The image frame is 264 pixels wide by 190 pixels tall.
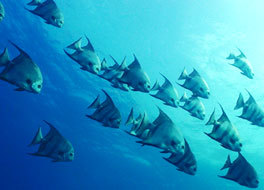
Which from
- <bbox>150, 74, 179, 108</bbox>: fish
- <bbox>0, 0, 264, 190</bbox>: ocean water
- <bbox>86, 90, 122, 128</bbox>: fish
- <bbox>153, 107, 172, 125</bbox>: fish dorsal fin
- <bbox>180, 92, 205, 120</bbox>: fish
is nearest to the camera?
<bbox>153, 107, 172, 125</bbox>: fish dorsal fin

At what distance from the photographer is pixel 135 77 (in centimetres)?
514

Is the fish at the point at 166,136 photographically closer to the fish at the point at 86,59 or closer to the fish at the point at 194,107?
the fish at the point at 86,59

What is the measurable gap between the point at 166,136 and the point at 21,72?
250 cm

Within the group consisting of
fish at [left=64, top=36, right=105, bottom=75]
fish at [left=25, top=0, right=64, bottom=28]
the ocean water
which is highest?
fish at [left=25, top=0, right=64, bottom=28]

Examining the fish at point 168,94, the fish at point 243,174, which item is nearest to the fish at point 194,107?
the fish at point 168,94

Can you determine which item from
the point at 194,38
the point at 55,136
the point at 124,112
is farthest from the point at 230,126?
the point at 124,112

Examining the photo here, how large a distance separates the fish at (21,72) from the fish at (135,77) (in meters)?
1.69

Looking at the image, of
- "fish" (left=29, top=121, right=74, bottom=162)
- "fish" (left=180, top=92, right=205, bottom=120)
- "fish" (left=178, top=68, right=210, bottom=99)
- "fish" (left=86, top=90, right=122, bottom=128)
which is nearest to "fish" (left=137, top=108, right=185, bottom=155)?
"fish" (left=86, top=90, right=122, bottom=128)

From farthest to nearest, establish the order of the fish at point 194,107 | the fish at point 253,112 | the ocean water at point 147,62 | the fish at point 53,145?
the ocean water at point 147,62 → the fish at point 194,107 → the fish at point 253,112 → the fish at point 53,145

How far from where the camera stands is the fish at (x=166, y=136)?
12.9 feet

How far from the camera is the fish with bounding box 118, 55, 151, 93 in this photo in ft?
16.8

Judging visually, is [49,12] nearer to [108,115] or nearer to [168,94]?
[108,115]

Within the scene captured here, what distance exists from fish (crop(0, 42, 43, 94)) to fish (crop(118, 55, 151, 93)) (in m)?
1.69

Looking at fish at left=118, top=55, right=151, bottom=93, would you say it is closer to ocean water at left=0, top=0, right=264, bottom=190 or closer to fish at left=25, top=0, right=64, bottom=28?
fish at left=25, top=0, right=64, bottom=28
